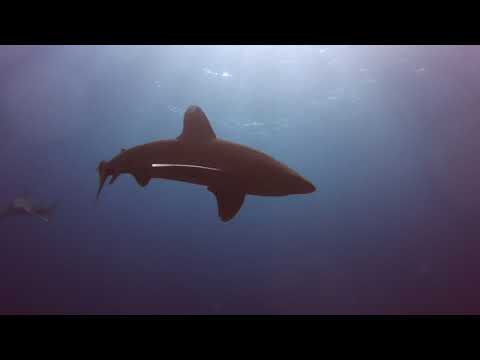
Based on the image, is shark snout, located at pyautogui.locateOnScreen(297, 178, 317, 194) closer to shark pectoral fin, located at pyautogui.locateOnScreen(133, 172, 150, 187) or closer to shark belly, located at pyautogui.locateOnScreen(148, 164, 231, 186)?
shark belly, located at pyautogui.locateOnScreen(148, 164, 231, 186)

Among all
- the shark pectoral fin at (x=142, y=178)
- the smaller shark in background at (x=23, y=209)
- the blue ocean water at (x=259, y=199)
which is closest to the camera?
the shark pectoral fin at (x=142, y=178)

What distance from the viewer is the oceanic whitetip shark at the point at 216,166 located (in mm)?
4770

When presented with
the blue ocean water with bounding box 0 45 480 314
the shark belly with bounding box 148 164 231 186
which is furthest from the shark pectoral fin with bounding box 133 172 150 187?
the blue ocean water with bounding box 0 45 480 314

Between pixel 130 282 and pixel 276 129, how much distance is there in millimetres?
26706

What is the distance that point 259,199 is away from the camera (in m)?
47.8

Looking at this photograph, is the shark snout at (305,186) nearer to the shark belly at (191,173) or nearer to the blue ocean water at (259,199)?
the shark belly at (191,173)

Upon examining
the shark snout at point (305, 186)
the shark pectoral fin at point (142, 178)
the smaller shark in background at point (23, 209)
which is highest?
the smaller shark in background at point (23, 209)

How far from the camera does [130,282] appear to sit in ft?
101

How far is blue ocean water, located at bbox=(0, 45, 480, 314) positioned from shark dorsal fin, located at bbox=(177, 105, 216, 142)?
21.8 m

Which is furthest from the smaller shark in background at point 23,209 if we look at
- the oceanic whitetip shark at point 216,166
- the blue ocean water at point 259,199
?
the oceanic whitetip shark at point 216,166

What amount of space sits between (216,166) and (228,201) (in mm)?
747

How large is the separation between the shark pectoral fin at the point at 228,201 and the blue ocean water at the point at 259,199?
2187cm

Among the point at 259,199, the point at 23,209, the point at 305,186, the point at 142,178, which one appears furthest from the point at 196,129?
the point at 259,199

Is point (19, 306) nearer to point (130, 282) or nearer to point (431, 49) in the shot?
point (130, 282)
